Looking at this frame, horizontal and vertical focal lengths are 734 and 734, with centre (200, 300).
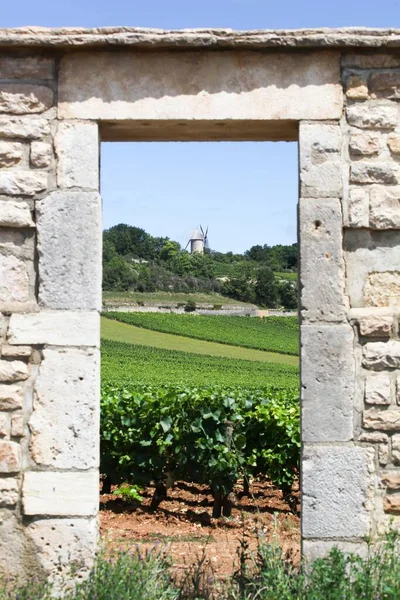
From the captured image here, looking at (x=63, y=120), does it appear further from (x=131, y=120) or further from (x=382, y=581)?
Answer: (x=382, y=581)

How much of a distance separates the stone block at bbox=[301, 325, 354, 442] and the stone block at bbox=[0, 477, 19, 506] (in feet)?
5.35

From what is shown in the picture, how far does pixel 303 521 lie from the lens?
4.03 meters

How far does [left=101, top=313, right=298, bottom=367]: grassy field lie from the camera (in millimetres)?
32969

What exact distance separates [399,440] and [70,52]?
2.86 metres

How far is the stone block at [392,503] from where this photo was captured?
158 inches

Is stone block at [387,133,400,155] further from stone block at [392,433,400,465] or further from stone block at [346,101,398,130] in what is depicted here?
stone block at [392,433,400,465]

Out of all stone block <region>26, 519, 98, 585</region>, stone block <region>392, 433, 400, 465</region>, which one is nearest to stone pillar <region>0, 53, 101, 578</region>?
stone block <region>26, 519, 98, 585</region>

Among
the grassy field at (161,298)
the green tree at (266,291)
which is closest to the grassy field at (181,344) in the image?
the grassy field at (161,298)

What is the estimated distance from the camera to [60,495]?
160 inches

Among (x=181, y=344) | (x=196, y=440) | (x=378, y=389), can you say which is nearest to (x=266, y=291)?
(x=181, y=344)

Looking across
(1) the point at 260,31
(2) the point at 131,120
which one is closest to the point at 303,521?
(2) the point at 131,120

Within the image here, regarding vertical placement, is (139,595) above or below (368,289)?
below

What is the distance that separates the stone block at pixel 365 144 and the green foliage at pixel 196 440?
3.68 m

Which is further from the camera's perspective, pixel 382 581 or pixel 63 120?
pixel 63 120
